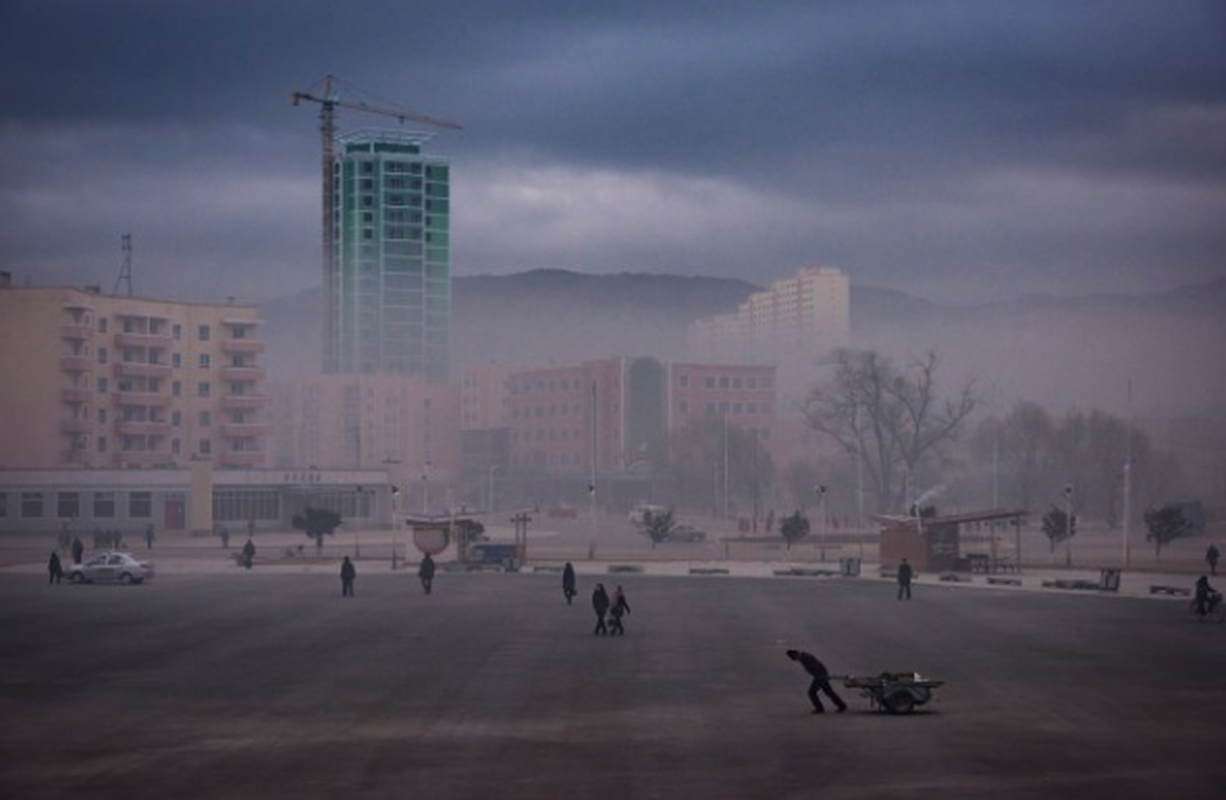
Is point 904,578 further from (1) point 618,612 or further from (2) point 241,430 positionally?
(2) point 241,430

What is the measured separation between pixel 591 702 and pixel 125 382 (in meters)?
129

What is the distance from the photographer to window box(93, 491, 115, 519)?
13062cm

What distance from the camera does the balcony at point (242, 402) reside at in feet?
535

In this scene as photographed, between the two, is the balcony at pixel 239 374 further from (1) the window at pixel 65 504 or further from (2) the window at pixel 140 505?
(1) the window at pixel 65 504

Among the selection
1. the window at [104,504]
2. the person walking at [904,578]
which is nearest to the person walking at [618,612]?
the person walking at [904,578]

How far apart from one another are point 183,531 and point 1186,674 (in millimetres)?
103584

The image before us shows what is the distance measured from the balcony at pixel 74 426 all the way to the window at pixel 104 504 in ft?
60.6

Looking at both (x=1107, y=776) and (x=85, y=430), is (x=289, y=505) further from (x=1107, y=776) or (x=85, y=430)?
(x=1107, y=776)

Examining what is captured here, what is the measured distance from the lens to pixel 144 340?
15450 centimetres

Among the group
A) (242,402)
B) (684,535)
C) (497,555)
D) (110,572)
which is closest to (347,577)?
(110,572)

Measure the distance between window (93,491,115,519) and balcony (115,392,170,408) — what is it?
86.6ft

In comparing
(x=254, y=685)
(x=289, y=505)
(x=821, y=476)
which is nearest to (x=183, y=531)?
(x=289, y=505)

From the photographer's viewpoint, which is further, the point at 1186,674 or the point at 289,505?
the point at 289,505

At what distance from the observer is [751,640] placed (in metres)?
48.7
